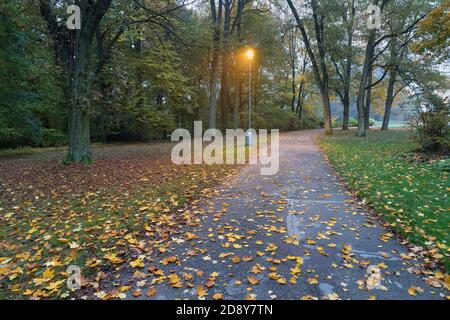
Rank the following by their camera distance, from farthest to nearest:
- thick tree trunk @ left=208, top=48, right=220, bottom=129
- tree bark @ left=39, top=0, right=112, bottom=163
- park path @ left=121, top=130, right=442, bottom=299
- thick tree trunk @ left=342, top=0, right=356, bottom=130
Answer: thick tree trunk @ left=342, top=0, right=356, bottom=130 → thick tree trunk @ left=208, top=48, right=220, bottom=129 → tree bark @ left=39, top=0, right=112, bottom=163 → park path @ left=121, top=130, right=442, bottom=299

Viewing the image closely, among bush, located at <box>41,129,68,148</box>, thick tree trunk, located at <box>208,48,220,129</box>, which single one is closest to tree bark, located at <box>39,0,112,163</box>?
thick tree trunk, located at <box>208,48,220,129</box>

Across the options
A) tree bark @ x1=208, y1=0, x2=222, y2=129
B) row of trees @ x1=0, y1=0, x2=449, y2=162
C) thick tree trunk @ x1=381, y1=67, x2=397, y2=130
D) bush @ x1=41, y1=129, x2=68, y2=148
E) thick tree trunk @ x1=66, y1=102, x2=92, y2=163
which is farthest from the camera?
thick tree trunk @ x1=381, y1=67, x2=397, y2=130

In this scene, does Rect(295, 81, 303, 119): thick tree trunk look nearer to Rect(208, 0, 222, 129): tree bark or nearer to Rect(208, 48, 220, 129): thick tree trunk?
Rect(208, 0, 222, 129): tree bark

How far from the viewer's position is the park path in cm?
316

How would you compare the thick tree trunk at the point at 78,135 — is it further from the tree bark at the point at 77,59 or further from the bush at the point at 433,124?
the bush at the point at 433,124

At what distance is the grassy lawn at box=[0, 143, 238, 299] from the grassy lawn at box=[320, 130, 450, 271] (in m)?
3.46

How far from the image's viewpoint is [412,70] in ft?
75.0

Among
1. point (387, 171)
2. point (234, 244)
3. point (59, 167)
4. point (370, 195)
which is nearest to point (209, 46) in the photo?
point (59, 167)

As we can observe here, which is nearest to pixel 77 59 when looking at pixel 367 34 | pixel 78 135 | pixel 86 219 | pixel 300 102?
pixel 78 135

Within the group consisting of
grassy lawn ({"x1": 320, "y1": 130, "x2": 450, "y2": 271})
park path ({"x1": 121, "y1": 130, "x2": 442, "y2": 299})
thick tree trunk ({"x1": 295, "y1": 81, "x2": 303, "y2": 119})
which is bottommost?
park path ({"x1": 121, "y1": 130, "x2": 442, "y2": 299})

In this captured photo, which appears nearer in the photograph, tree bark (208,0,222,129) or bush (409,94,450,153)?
bush (409,94,450,153)

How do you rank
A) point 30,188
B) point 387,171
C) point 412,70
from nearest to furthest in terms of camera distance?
point 30,188 < point 387,171 < point 412,70
